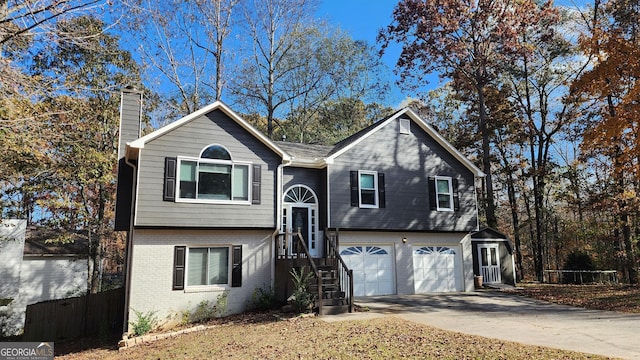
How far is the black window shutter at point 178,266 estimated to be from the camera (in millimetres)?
12414

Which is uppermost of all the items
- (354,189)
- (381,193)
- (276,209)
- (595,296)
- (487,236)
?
(354,189)

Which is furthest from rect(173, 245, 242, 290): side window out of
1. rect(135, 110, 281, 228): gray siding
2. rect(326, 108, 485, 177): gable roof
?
rect(326, 108, 485, 177): gable roof

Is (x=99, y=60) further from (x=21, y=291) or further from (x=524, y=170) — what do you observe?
(x=524, y=170)

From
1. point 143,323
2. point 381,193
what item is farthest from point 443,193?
point 143,323

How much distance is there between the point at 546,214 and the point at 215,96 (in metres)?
23.1

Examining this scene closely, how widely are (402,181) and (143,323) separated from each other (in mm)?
10847

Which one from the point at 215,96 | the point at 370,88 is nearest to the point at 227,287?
the point at 215,96

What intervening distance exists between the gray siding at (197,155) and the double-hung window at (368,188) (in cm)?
396

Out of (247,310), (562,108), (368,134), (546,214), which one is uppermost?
(562,108)

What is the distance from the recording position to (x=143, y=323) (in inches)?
460

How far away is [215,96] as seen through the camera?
2419cm

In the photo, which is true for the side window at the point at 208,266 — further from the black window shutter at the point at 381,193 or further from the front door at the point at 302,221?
the black window shutter at the point at 381,193

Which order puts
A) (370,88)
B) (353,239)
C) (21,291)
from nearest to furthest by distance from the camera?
(353,239), (21,291), (370,88)

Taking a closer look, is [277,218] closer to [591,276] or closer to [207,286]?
[207,286]
